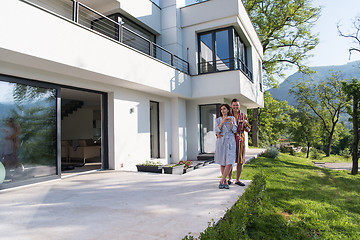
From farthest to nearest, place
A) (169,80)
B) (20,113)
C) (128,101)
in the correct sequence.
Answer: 1. (169,80)
2. (128,101)
3. (20,113)

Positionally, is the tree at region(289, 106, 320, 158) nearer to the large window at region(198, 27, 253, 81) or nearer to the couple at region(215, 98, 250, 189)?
the large window at region(198, 27, 253, 81)

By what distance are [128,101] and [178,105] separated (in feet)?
9.41

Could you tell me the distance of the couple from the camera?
12.9ft

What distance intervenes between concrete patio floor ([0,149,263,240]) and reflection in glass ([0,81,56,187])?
42 cm

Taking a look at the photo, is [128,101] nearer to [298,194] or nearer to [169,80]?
[169,80]

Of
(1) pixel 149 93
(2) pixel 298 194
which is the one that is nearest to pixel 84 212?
(2) pixel 298 194

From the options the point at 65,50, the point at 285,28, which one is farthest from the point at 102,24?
the point at 285,28

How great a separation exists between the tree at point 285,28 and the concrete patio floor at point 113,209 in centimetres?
1661

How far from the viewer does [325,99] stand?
27.7 m

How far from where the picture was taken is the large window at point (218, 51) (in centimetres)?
925

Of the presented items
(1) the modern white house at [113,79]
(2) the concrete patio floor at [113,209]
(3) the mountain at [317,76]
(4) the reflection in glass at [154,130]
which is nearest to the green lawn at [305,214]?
(2) the concrete patio floor at [113,209]

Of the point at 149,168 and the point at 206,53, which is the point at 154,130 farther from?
the point at 206,53

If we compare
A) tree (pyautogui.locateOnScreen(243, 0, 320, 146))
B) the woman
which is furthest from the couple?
tree (pyautogui.locateOnScreen(243, 0, 320, 146))

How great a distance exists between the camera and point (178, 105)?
9734mm
